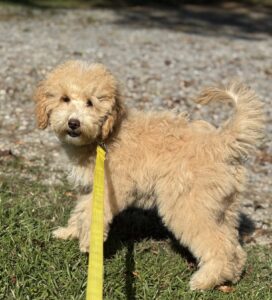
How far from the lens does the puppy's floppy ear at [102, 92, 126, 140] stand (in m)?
4.61

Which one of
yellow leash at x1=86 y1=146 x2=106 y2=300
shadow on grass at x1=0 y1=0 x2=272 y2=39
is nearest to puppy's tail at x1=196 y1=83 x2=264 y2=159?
yellow leash at x1=86 y1=146 x2=106 y2=300

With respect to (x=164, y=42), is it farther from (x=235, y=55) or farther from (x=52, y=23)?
(x=52, y=23)

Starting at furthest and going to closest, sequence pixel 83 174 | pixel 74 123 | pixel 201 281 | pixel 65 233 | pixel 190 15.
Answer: pixel 190 15, pixel 65 233, pixel 83 174, pixel 201 281, pixel 74 123

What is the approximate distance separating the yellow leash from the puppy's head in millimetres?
325

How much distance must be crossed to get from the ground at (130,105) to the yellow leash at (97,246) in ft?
3.19

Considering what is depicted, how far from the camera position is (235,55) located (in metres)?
13.7

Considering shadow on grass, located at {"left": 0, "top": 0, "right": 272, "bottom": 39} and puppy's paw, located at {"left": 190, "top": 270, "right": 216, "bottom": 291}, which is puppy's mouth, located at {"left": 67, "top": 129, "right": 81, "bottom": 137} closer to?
puppy's paw, located at {"left": 190, "top": 270, "right": 216, "bottom": 291}

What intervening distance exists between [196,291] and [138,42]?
34.3 feet

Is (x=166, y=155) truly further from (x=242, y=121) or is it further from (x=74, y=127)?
(x=74, y=127)

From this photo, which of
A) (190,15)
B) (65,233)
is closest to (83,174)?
(65,233)

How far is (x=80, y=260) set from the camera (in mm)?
4789

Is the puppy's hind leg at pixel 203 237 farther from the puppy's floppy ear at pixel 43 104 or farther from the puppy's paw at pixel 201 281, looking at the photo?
the puppy's floppy ear at pixel 43 104

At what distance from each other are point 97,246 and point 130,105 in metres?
5.58

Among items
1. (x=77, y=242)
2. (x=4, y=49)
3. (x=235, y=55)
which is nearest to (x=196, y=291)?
(x=77, y=242)
